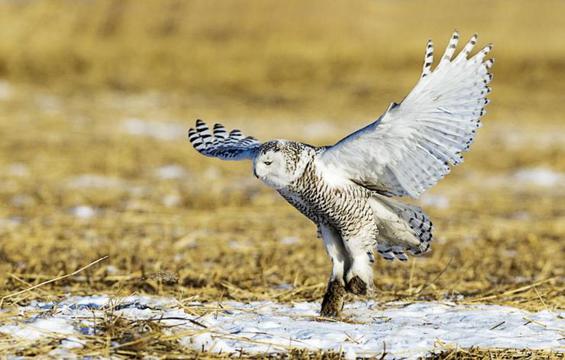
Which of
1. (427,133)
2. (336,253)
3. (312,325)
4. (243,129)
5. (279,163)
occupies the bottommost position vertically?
(312,325)

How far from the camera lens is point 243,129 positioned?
47.7 ft

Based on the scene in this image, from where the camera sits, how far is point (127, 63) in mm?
20562

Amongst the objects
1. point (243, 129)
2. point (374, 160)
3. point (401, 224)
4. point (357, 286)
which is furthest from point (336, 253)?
point (243, 129)

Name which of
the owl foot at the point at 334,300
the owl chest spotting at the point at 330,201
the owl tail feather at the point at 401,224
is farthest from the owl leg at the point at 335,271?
the owl tail feather at the point at 401,224

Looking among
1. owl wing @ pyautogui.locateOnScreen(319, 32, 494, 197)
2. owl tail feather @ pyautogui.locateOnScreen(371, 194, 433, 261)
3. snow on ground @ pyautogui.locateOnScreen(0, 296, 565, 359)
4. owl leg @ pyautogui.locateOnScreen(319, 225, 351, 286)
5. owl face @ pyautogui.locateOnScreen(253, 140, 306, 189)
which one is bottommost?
snow on ground @ pyautogui.locateOnScreen(0, 296, 565, 359)

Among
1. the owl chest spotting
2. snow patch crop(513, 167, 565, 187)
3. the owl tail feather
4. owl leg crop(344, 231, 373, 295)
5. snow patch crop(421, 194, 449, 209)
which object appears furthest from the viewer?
snow patch crop(513, 167, 565, 187)

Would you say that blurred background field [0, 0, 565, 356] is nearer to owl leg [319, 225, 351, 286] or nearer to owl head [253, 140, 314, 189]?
owl leg [319, 225, 351, 286]

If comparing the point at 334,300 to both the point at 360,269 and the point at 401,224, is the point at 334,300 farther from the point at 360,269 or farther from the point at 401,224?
the point at 401,224

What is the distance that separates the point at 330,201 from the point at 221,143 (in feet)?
2.79

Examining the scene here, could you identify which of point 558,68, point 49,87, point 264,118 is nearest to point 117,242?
point 264,118

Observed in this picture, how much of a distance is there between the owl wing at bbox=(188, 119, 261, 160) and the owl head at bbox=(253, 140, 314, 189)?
0.36m

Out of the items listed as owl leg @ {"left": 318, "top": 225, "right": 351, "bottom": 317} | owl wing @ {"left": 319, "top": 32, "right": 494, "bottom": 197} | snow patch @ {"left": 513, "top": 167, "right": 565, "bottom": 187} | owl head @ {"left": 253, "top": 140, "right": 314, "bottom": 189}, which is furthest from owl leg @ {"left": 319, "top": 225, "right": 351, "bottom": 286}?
snow patch @ {"left": 513, "top": 167, "right": 565, "bottom": 187}

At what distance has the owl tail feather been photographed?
4.54 m

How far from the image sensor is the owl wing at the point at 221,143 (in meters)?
4.49
